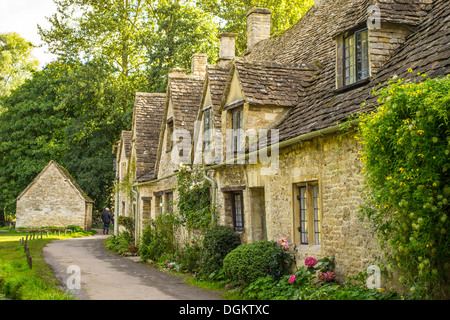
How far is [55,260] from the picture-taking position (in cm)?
1886

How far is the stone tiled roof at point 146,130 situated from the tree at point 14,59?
27402 mm

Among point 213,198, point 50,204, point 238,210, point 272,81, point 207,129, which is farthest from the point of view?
point 50,204

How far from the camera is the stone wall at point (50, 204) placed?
37.1 metres

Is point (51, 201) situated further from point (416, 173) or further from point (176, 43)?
point (416, 173)

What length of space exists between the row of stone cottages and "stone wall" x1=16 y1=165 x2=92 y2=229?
786 inches

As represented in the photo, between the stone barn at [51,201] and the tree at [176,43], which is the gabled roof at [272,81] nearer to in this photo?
the tree at [176,43]

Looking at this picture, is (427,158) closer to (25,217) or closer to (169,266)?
(169,266)

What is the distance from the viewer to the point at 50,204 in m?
37.4

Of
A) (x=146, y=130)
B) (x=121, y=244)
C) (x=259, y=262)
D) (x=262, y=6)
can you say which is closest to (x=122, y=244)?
(x=121, y=244)

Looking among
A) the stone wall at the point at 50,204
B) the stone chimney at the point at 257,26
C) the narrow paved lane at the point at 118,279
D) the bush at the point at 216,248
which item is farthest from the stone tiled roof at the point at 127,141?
the bush at the point at 216,248

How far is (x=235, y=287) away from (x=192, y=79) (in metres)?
11.0

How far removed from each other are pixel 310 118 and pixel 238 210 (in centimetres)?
428

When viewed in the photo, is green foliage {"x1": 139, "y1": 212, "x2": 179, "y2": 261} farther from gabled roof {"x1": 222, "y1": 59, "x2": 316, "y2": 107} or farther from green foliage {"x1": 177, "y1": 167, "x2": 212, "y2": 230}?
gabled roof {"x1": 222, "y1": 59, "x2": 316, "y2": 107}

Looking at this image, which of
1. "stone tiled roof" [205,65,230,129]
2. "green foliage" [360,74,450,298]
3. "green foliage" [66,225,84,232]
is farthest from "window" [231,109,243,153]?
"green foliage" [66,225,84,232]
